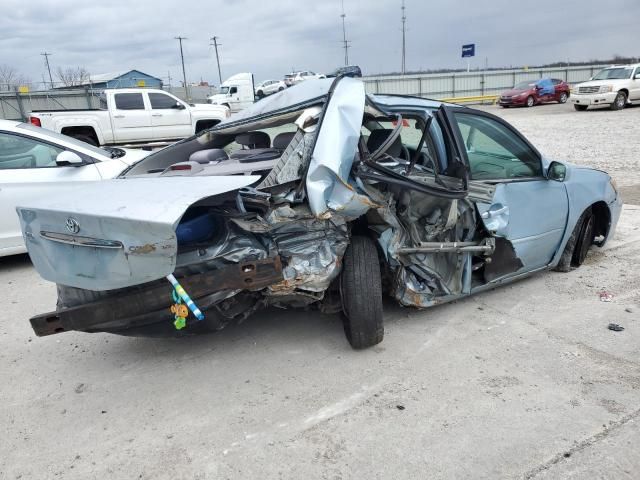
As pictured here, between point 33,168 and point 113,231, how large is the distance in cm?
359

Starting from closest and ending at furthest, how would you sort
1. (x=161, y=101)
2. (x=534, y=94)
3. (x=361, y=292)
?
(x=361, y=292) < (x=161, y=101) < (x=534, y=94)

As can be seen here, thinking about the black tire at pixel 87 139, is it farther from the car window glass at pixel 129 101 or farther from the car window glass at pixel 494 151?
the car window glass at pixel 494 151

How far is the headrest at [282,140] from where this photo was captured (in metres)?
3.84

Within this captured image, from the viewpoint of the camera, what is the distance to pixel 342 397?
2.81 metres

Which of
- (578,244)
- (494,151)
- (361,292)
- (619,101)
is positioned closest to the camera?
(361,292)

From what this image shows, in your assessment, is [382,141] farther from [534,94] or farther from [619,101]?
[534,94]

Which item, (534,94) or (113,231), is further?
(534,94)

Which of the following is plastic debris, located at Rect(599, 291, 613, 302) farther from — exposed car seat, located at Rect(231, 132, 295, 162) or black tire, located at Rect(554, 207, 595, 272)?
exposed car seat, located at Rect(231, 132, 295, 162)

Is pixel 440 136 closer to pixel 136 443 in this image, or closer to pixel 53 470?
pixel 136 443

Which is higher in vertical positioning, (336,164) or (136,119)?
(136,119)

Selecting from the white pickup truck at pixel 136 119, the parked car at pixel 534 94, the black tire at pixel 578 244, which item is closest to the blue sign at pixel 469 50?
the parked car at pixel 534 94

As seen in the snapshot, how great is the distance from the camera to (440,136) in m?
3.62

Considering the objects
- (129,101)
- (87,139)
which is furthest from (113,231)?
(129,101)

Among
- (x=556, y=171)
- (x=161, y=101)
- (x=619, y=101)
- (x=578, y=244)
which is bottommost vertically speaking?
(x=578, y=244)
